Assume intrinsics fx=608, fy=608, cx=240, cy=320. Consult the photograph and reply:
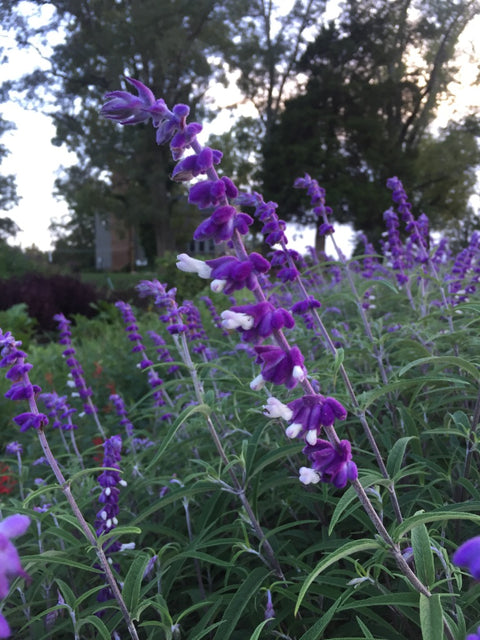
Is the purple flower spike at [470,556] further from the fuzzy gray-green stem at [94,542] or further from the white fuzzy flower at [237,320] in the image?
the fuzzy gray-green stem at [94,542]

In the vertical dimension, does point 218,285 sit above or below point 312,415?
above

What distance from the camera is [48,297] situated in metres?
13.6

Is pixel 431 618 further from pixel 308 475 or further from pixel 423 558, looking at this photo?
pixel 308 475

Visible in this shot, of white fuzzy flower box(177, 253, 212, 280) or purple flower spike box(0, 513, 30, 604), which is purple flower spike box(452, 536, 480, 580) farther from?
white fuzzy flower box(177, 253, 212, 280)

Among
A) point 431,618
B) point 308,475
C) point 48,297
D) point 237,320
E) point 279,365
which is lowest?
point 431,618

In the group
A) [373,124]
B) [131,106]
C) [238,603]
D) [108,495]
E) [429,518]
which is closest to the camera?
[429,518]

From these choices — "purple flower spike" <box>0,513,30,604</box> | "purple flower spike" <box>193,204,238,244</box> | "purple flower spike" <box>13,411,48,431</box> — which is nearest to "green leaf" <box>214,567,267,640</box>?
"purple flower spike" <box>13,411,48,431</box>

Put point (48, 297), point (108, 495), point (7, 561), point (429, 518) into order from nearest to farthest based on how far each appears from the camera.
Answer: point (7, 561), point (429, 518), point (108, 495), point (48, 297)

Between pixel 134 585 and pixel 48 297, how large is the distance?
40.8ft

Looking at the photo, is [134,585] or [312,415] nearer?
[312,415]

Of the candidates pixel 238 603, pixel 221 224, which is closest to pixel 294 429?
pixel 221 224

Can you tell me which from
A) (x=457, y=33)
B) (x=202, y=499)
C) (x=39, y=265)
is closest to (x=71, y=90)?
(x=39, y=265)

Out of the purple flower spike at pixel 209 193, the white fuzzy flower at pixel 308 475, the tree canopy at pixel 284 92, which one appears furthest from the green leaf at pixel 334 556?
the tree canopy at pixel 284 92

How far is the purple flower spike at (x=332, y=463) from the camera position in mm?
1321
